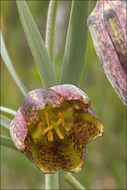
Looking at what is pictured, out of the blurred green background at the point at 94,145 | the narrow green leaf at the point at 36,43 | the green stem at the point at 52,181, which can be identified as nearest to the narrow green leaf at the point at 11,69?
the narrow green leaf at the point at 36,43

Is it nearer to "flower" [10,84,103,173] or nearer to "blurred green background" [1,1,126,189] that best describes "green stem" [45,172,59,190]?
"flower" [10,84,103,173]

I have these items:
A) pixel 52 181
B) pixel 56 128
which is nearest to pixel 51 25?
pixel 56 128

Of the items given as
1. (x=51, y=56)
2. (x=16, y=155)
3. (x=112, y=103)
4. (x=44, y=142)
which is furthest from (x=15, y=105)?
(x=44, y=142)

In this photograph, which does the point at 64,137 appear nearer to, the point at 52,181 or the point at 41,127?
the point at 41,127

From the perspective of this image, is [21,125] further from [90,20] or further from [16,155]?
[16,155]

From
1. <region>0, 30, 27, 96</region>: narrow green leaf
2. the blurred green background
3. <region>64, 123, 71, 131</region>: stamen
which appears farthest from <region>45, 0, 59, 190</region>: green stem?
the blurred green background
